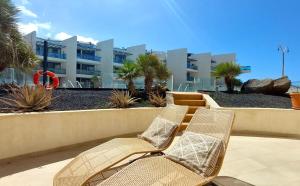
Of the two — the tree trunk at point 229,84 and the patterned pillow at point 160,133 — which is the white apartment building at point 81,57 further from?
the patterned pillow at point 160,133

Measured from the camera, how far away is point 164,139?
4070 millimetres

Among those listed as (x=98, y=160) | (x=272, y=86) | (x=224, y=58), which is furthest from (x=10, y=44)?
(x=224, y=58)

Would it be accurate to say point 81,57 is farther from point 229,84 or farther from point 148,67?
point 148,67

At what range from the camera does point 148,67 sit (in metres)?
11.1

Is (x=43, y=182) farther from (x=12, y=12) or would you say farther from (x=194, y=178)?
(x=12, y=12)

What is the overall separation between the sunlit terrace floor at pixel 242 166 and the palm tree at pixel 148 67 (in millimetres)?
5409

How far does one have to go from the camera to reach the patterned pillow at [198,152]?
309 centimetres

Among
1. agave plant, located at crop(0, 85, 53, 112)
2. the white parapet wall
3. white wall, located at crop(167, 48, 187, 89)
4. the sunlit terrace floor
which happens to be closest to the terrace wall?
the white parapet wall

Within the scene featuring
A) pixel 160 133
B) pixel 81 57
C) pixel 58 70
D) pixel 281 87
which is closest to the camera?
pixel 160 133

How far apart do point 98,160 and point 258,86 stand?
11724mm

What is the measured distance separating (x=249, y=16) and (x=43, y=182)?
11737 mm

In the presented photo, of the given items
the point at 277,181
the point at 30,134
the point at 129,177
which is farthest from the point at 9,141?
the point at 277,181

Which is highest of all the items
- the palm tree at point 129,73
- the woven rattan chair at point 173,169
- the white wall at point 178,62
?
the white wall at point 178,62

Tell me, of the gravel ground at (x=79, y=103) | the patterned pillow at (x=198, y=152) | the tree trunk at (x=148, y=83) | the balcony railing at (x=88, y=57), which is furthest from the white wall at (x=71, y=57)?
the patterned pillow at (x=198, y=152)
